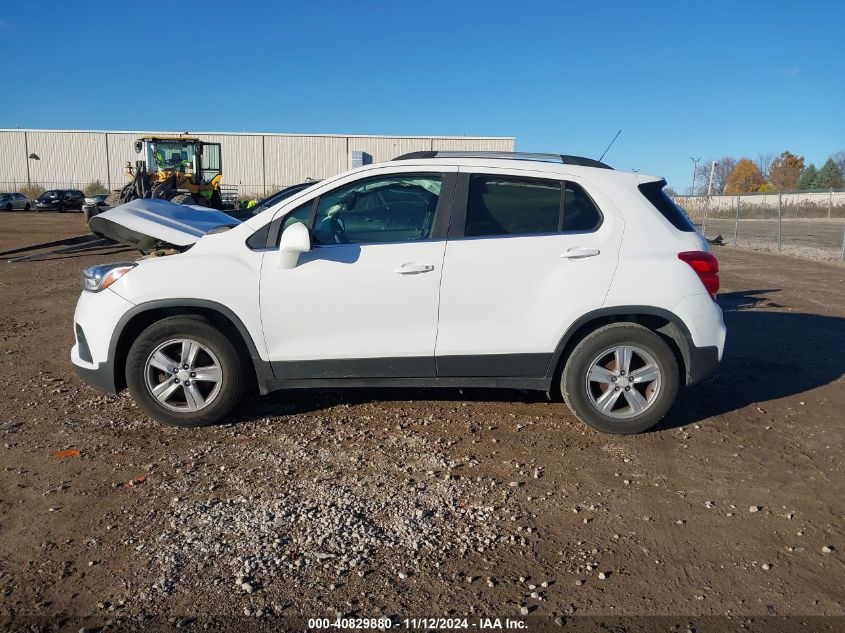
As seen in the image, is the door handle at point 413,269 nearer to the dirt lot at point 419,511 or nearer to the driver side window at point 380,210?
the driver side window at point 380,210

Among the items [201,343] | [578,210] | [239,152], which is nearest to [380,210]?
[578,210]

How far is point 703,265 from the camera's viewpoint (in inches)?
185

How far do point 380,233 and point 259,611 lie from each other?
2.65 meters

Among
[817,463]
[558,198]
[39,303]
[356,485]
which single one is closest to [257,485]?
[356,485]

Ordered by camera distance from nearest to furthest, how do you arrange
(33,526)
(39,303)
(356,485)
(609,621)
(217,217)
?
(609,621) → (33,526) → (356,485) → (217,217) → (39,303)

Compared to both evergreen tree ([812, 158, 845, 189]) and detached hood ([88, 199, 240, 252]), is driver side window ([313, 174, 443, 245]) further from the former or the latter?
evergreen tree ([812, 158, 845, 189])

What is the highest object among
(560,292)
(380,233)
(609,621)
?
(380,233)

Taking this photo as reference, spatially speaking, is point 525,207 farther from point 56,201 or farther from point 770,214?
point 770,214

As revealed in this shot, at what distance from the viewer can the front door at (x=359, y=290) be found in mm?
4617

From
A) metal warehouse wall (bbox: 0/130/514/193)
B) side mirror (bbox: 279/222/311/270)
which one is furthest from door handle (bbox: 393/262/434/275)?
metal warehouse wall (bbox: 0/130/514/193)

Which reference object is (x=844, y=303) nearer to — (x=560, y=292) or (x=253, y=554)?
(x=560, y=292)

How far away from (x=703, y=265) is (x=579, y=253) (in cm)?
88

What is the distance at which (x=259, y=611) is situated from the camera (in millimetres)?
2848

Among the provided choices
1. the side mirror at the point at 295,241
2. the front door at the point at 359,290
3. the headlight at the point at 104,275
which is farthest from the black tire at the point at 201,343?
the side mirror at the point at 295,241
